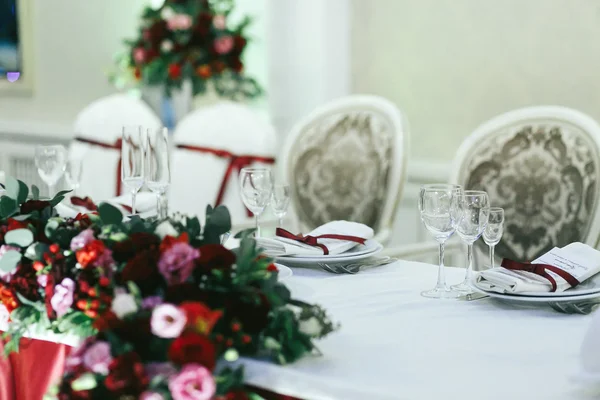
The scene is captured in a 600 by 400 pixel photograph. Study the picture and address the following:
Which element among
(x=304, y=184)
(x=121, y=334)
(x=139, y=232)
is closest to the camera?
(x=121, y=334)

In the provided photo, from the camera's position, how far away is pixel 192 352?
98 cm

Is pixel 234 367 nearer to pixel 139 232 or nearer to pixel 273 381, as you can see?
pixel 273 381

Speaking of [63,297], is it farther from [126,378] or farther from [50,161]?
[50,161]

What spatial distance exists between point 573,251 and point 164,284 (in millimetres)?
770

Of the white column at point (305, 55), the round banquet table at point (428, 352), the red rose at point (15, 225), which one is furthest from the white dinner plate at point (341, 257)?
the white column at point (305, 55)

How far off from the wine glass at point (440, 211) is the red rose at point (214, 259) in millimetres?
476

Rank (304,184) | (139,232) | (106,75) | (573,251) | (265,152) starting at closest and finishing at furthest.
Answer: (139,232)
(573,251)
(304,184)
(265,152)
(106,75)

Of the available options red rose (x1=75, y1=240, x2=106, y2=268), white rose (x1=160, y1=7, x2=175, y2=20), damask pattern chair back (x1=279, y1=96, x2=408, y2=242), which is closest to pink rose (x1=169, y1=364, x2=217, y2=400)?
red rose (x1=75, y1=240, x2=106, y2=268)

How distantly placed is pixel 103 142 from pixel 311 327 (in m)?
2.27

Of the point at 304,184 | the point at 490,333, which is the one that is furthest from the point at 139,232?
the point at 304,184

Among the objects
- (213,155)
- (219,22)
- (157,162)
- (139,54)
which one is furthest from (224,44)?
(157,162)

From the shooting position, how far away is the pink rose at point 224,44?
378cm

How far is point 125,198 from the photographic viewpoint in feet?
7.07

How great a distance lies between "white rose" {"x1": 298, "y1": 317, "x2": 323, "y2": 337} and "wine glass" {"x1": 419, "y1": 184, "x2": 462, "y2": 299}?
437 mm
